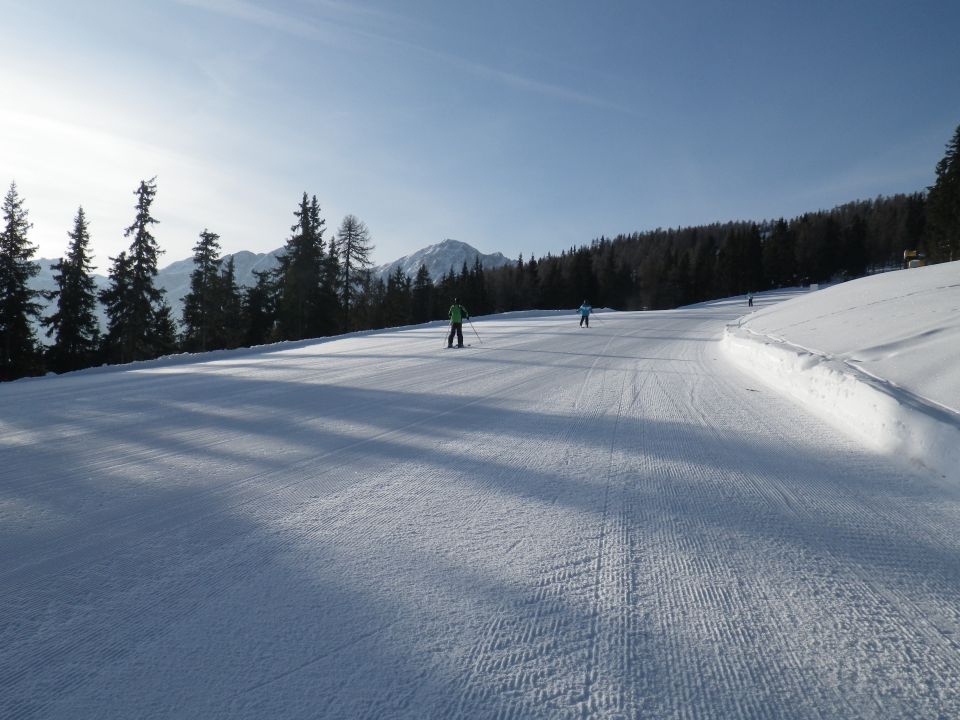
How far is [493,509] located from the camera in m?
3.37

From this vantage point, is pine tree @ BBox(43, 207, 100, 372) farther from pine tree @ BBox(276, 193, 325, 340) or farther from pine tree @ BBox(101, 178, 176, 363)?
pine tree @ BBox(276, 193, 325, 340)

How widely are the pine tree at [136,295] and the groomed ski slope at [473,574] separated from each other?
104ft

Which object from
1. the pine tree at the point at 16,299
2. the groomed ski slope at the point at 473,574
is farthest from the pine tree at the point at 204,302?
the groomed ski slope at the point at 473,574

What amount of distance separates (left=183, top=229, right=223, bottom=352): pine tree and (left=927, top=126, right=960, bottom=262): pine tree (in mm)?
73397

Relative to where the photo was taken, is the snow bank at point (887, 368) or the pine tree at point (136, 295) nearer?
the snow bank at point (887, 368)

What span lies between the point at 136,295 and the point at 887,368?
126ft

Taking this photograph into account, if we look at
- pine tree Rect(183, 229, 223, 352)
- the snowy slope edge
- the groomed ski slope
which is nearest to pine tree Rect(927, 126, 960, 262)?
the snowy slope edge

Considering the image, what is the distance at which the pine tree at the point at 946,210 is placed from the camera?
166 ft

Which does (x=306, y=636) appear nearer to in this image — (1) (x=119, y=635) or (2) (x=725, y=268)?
(1) (x=119, y=635)

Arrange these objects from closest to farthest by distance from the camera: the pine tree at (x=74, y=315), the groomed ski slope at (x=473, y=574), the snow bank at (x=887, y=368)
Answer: the groomed ski slope at (x=473, y=574)
the snow bank at (x=887, y=368)
the pine tree at (x=74, y=315)

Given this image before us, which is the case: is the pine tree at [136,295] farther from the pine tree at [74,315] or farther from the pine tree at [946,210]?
the pine tree at [946,210]

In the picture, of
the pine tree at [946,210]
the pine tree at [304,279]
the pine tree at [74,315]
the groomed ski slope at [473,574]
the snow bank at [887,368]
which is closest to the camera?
the groomed ski slope at [473,574]

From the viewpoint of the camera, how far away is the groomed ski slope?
1.79 metres

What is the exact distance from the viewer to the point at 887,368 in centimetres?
613
